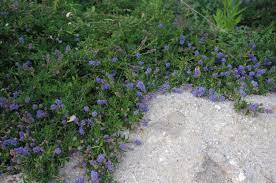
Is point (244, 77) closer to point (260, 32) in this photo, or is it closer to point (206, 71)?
point (206, 71)

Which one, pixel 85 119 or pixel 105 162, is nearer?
pixel 105 162

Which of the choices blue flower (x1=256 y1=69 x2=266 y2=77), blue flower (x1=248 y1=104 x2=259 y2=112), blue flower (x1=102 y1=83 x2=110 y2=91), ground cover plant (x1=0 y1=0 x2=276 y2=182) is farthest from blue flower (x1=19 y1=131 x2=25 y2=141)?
blue flower (x1=256 y1=69 x2=266 y2=77)


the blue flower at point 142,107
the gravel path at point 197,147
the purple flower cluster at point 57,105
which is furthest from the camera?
the blue flower at point 142,107

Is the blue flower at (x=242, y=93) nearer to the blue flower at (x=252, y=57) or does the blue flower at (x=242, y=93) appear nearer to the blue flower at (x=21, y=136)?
the blue flower at (x=252, y=57)

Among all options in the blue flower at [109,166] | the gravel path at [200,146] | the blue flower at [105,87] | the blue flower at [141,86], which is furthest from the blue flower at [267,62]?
the blue flower at [109,166]

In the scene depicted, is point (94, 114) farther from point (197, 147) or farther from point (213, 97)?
point (213, 97)

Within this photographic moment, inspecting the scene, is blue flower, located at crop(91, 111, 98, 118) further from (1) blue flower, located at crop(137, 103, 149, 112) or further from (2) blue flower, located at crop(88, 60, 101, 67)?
(2) blue flower, located at crop(88, 60, 101, 67)

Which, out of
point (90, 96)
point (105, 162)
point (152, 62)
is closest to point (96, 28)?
point (152, 62)

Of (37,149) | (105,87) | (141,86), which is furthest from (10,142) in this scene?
(141,86)
